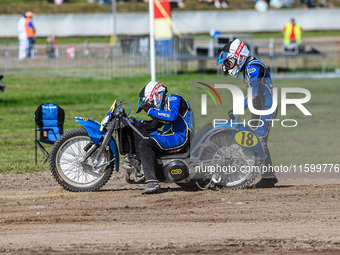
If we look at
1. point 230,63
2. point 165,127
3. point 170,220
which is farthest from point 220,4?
point 170,220

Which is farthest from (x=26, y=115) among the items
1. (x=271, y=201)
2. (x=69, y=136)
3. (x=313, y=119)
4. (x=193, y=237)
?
(x=193, y=237)

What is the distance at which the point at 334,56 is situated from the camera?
98.9 ft

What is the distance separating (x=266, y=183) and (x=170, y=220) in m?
2.38

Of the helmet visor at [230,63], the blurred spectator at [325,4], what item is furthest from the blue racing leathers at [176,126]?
the blurred spectator at [325,4]

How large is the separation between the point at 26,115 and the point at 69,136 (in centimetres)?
900

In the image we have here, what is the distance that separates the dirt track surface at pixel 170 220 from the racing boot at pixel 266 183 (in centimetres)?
11

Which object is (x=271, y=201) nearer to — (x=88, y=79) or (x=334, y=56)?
(x=88, y=79)

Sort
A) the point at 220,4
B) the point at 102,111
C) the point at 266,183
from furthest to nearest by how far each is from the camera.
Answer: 1. the point at 220,4
2. the point at 102,111
3. the point at 266,183

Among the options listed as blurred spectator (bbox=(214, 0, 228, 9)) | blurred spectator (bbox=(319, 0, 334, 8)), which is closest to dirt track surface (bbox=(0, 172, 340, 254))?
blurred spectator (bbox=(214, 0, 228, 9))

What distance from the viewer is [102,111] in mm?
18312

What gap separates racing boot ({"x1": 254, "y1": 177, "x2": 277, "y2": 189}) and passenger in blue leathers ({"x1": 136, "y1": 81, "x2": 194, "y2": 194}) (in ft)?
3.97

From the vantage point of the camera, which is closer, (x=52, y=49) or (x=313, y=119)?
(x=313, y=119)

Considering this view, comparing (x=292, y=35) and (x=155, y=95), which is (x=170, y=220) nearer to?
(x=155, y=95)

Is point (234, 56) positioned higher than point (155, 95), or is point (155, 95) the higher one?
point (234, 56)
